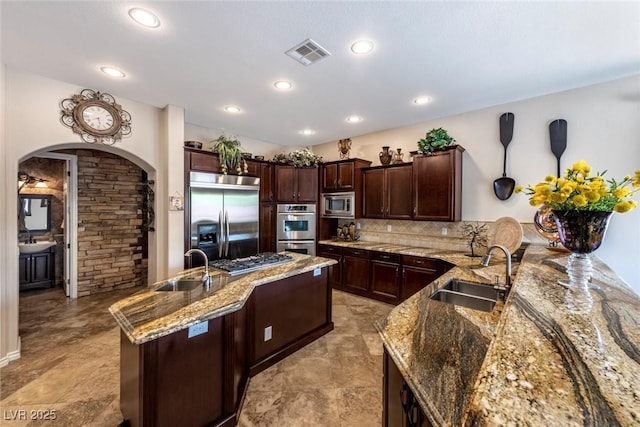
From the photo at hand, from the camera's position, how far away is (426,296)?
6.15ft

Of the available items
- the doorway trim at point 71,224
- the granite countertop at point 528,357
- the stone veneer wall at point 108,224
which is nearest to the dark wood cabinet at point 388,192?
the granite countertop at point 528,357

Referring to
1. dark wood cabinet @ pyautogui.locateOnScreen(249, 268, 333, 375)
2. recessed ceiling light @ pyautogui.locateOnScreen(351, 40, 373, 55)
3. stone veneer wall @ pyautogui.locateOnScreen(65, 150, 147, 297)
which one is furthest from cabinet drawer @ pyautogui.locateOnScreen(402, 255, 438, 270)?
stone veneer wall @ pyautogui.locateOnScreen(65, 150, 147, 297)

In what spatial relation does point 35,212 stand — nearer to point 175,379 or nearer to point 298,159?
A: point 298,159

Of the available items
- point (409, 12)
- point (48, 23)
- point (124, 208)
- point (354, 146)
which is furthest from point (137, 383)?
point (354, 146)

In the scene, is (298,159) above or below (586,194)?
above

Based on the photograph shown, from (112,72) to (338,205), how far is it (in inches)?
144

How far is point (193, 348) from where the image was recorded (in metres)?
1.62

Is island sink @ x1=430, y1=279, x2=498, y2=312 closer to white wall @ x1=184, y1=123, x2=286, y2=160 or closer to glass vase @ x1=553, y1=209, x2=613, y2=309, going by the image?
glass vase @ x1=553, y1=209, x2=613, y2=309

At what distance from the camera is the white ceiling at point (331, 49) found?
6.07ft

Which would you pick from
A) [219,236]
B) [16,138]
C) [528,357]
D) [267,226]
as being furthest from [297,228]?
[528,357]

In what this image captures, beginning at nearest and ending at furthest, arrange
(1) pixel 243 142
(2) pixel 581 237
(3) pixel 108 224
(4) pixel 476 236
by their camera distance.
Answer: (2) pixel 581 237
(4) pixel 476 236
(3) pixel 108 224
(1) pixel 243 142

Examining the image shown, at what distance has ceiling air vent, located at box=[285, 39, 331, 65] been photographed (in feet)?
7.27

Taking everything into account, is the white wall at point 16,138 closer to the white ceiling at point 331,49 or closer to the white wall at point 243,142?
the white ceiling at point 331,49

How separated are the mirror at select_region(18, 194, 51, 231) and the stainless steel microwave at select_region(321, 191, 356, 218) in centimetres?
519
